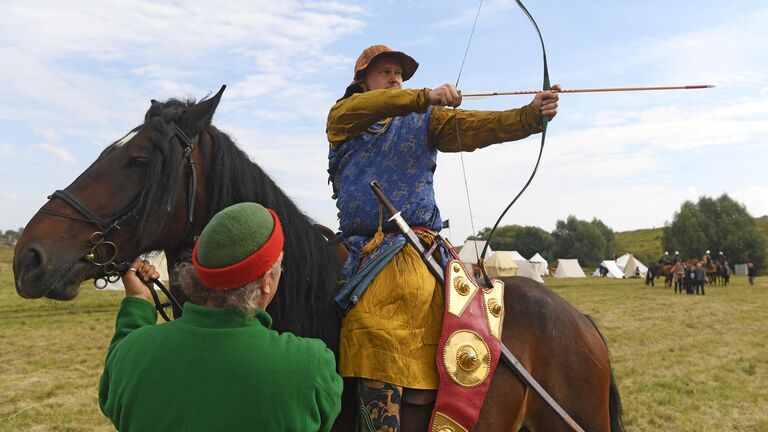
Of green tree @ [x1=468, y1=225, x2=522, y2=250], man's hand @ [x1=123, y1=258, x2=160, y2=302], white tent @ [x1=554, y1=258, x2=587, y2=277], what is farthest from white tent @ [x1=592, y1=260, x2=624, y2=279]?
man's hand @ [x1=123, y1=258, x2=160, y2=302]

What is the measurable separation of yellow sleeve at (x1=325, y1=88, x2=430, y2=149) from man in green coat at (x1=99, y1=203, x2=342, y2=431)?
115 cm

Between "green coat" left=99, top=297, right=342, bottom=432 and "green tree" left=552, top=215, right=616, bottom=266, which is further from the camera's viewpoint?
Answer: "green tree" left=552, top=215, right=616, bottom=266

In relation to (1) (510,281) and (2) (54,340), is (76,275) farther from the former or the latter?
(2) (54,340)

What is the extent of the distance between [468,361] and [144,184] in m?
1.48

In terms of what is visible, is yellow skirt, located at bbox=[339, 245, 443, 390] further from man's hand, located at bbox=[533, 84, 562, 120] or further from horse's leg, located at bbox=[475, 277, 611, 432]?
man's hand, located at bbox=[533, 84, 562, 120]

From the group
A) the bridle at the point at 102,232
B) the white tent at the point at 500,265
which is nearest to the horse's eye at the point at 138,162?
the bridle at the point at 102,232

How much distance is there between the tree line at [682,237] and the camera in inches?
2591

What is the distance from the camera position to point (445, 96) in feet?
8.02

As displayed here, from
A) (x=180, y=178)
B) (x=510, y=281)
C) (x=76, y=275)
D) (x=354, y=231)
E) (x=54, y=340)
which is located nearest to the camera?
(x=76, y=275)

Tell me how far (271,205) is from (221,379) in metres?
1.15

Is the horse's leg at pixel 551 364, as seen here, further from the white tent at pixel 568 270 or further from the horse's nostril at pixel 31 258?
the white tent at pixel 568 270

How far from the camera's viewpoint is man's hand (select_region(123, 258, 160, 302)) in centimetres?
204

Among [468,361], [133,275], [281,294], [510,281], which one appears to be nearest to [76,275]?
[133,275]

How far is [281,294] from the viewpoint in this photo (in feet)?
7.75
